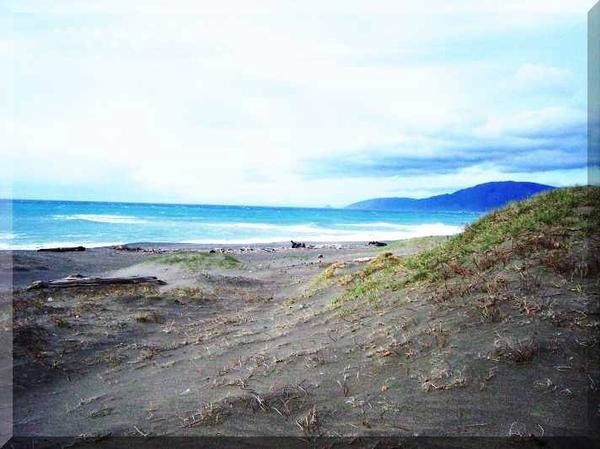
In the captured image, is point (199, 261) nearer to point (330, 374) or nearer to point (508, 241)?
point (508, 241)

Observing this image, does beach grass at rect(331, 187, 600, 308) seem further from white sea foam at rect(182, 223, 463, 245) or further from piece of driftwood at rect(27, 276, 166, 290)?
white sea foam at rect(182, 223, 463, 245)

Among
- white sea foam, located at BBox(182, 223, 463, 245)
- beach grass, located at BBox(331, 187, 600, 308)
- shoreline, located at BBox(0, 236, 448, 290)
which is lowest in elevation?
shoreline, located at BBox(0, 236, 448, 290)

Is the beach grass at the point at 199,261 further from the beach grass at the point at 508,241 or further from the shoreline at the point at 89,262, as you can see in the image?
the beach grass at the point at 508,241

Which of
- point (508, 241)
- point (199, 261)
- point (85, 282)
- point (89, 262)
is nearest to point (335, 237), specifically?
point (89, 262)

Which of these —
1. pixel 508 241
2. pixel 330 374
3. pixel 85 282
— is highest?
pixel 508 241

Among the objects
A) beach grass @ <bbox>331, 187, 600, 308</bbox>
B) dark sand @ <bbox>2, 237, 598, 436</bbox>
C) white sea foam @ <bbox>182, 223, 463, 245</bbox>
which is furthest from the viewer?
white sea foam @ <bbox>182, 223, 463, 245</bbox>

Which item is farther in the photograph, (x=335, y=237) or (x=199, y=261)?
(x=335, y=237)

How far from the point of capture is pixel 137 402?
17.2 ft

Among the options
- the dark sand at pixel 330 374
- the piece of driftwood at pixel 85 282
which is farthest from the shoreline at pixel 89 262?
the dark sand at pixel 330 374

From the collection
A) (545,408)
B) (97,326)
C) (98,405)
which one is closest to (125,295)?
(97,326)

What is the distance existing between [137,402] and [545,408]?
3.70 meters

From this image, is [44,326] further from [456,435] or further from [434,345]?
[456,435]

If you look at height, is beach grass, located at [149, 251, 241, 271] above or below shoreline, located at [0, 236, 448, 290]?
above

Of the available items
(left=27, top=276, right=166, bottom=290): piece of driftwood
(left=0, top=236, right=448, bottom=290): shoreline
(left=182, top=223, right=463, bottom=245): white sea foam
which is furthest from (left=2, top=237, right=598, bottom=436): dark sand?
(left=182, top=223, right=463, bottom=245): white sea foam
